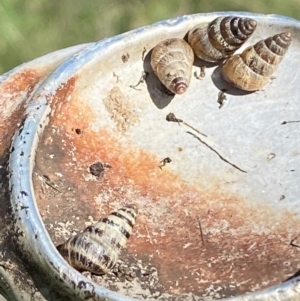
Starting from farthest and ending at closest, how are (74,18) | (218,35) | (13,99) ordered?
(74,18), (218,35), (13,99)

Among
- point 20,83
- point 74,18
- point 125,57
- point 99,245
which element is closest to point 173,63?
point 125,57

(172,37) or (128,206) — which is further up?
(172,37)

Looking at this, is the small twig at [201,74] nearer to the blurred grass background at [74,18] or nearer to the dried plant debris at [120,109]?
the dried plant debris at [120,109]

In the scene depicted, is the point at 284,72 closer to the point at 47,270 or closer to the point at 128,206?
the point at 128,206

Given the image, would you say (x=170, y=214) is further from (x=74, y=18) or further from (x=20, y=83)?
(x=74, y=18)

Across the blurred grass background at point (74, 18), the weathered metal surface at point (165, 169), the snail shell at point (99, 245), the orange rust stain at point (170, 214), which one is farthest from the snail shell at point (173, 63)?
the blurred grass background at point (74, 18)

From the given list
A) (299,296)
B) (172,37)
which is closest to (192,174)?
(172,37)

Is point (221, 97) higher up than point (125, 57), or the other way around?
point (125, 57)
